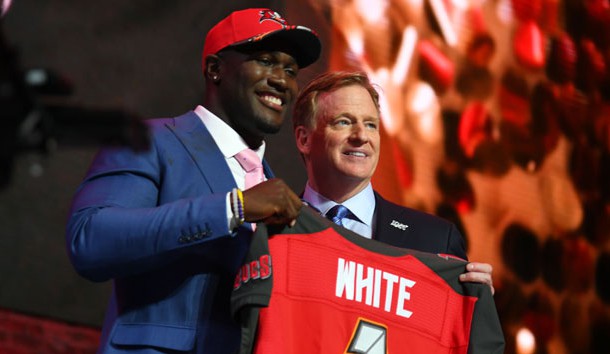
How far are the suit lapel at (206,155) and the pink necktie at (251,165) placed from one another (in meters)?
0.07

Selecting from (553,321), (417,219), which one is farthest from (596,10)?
(417,219)

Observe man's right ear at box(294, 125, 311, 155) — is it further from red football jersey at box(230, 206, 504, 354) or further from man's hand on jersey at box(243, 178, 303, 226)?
man's hand on jersey at box(243, 178, 303, 226)

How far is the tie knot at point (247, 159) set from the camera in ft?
6.88

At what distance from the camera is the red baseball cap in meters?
2.13

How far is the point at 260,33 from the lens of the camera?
6.96 ft

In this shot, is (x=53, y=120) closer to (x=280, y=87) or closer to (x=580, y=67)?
(x=280, y=87)

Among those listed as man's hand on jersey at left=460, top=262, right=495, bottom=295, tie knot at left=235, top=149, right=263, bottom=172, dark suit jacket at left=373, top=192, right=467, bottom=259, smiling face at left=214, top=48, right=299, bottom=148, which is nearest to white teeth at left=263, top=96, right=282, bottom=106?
smiling face at left=214, top=48, right=299, bottom=148

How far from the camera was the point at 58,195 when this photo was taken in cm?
312

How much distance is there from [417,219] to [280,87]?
1.79ft

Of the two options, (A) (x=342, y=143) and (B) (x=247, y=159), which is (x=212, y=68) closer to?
(B) (x=247, y=159)

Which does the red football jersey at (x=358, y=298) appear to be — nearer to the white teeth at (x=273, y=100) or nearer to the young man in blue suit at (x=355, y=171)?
the young man in blue suit at (x=355, y=171)

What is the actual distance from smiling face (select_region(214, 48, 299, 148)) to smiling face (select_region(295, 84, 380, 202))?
0.26m

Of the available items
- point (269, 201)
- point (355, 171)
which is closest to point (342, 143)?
point (355, 171)

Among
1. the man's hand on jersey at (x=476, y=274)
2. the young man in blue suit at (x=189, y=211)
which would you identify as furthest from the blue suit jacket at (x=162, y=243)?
the man's hand on jersey at (x=476, y=274)
